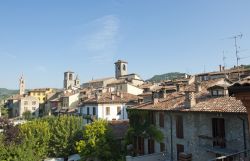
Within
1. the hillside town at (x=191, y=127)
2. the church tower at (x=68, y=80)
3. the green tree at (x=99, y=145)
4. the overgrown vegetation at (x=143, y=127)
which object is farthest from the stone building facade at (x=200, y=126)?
the church tower at (x=68, y=80)

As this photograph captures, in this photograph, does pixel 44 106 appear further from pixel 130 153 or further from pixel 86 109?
pixel 130 153

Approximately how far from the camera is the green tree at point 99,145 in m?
30.0

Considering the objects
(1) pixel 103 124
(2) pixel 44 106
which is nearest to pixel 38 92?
(2) pixel 44 106

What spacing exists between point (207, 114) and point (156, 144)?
27.6ft

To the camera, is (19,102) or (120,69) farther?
(120,69)

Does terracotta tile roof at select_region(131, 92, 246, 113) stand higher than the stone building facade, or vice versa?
terracotta tile roof at select_region(131, 92, 246, 113)

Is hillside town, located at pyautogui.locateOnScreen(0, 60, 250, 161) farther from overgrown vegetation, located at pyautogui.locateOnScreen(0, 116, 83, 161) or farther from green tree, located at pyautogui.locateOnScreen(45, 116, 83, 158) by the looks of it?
overgrown vegetation, located at pyautogui.locateOnScreen(0, 116, 83, 161)

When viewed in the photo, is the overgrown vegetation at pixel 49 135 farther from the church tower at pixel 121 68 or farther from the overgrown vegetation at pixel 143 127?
the church tower at pixel 121 68

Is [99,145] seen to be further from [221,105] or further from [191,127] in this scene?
[221,105]

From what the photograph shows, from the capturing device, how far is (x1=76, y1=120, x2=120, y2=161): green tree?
98.4 feet

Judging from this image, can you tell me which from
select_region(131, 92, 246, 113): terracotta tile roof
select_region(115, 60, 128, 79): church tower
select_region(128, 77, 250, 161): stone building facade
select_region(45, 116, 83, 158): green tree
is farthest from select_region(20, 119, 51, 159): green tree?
select_region(115, 60, 128, 79): church tower

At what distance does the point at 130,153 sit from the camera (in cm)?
3102

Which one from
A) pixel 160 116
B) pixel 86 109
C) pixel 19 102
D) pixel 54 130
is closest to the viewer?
pixel 160 116

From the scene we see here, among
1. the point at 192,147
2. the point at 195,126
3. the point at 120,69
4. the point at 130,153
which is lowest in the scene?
the point at 130,153
